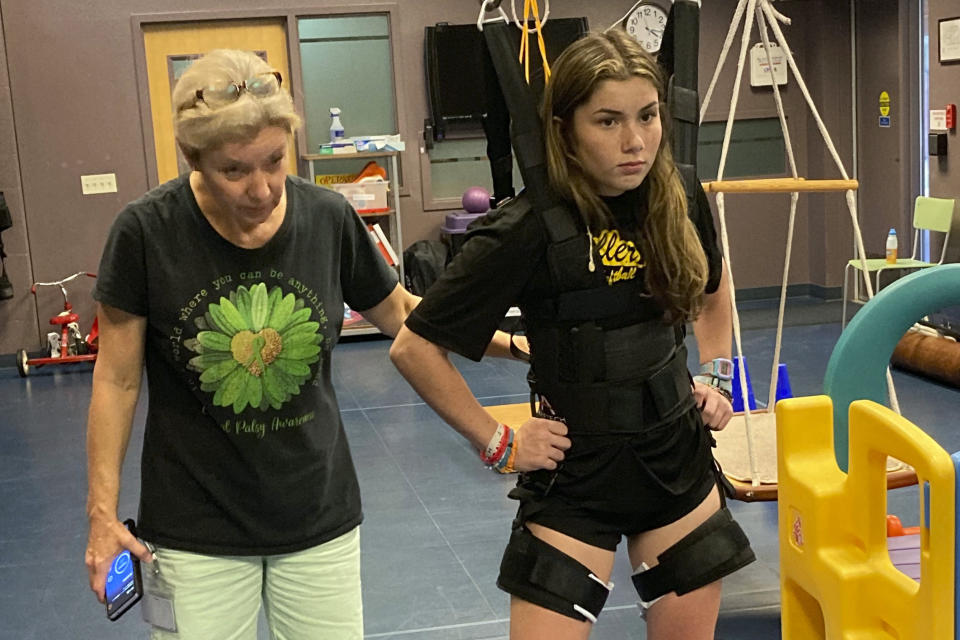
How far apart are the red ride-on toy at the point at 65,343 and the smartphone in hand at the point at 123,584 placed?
21.7ft

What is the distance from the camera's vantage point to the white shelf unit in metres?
8.76

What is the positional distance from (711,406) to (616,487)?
0.30 m

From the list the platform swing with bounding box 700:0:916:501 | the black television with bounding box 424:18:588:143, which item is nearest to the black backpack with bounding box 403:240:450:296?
the black television with bounding box 424:18:588:143

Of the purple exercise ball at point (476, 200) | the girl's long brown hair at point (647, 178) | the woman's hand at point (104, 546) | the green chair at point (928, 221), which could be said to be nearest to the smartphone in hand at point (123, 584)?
the woman's hand at point (104, 546)

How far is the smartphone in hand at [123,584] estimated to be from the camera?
1.99 meters

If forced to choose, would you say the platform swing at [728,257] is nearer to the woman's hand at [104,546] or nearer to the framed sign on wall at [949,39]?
the woman's hand at [104,546]

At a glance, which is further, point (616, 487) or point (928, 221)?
point (928, 221)

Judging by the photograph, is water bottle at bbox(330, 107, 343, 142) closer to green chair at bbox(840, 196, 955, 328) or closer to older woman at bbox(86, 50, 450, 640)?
green chair at bbox(840, 196, 955, 328)

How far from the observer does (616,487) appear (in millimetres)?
2146

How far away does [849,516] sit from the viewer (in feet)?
5.26

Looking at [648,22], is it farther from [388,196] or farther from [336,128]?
[336,128]

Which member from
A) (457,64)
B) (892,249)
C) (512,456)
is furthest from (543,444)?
(457,64)

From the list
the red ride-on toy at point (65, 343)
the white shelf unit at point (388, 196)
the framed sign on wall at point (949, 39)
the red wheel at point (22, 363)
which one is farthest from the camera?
the white shelf unit at point (388, 196)

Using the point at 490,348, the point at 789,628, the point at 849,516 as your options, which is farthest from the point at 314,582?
the point at 849,516
